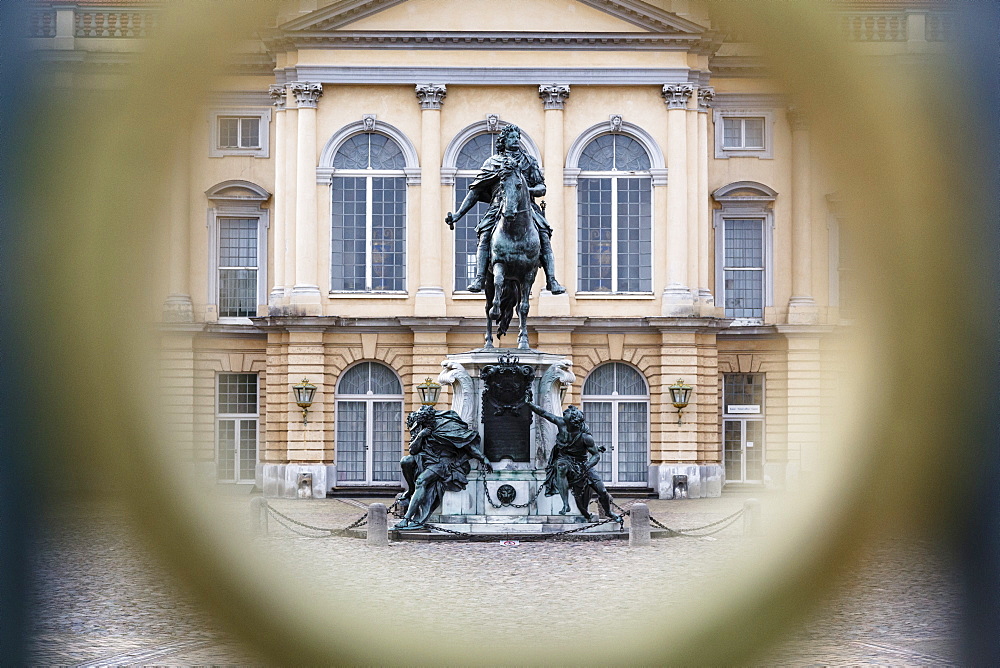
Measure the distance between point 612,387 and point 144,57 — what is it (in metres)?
29.6

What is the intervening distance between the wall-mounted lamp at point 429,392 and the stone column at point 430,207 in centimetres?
183

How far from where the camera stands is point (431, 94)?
31453 millimetres

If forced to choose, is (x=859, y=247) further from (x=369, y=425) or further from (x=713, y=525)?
(x=369, y=425)

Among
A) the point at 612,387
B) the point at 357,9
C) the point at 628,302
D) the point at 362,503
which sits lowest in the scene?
the point at 362,503

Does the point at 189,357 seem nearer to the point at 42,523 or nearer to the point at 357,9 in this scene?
the point at 42,523

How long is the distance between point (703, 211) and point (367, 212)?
837cm

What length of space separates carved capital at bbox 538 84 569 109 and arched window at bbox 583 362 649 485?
6.63 m

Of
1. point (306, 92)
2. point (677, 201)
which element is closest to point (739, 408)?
point (677, 201)

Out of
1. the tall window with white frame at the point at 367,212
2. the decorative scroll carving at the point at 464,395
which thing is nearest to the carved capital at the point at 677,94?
the tall window with white frame at the point at 367,212

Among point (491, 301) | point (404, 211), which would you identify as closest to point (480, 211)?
point (404, 211)

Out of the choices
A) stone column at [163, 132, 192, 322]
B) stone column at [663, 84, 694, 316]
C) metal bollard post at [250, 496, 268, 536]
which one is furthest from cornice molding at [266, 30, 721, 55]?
stone column at [163, 132, 192, 322]

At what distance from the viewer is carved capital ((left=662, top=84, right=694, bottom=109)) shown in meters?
31.5

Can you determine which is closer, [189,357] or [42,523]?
[42,523]

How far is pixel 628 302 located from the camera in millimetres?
32031
